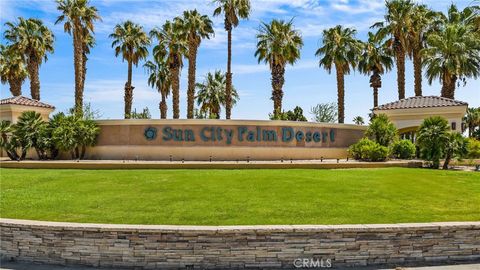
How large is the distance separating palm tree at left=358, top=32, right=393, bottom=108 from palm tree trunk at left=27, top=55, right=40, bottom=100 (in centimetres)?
3578

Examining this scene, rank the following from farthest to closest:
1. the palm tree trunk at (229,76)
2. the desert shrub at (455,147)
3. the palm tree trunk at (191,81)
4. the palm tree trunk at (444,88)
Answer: the palm tree trunk at (229,76), the palm tree trunk at (191,81), the palm tree trunk at (444,88), the desert shrub at (455,147)

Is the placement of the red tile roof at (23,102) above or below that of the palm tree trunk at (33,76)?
below

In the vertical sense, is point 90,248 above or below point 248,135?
below

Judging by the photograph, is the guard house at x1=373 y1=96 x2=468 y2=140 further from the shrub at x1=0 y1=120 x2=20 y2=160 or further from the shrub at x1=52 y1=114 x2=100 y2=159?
the shrub at x1=0 y1=120 x2=20 y2=160

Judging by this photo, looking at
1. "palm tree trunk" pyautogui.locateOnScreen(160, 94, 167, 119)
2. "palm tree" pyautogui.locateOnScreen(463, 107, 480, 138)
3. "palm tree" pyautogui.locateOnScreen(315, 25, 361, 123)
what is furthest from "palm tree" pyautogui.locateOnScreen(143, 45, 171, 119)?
"palm tree" pyautogui.locateOnScreen(463, 107, 480, 138)

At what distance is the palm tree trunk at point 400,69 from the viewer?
43.9m

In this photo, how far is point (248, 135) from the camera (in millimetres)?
26062

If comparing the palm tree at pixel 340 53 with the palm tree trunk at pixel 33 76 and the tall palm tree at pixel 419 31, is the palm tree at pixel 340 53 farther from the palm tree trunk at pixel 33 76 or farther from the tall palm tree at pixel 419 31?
the palm tree trunk at pixel 33 76

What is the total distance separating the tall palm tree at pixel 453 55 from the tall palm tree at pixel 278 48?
499 inches

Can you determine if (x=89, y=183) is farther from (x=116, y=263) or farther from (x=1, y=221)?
(x=116, y=263)

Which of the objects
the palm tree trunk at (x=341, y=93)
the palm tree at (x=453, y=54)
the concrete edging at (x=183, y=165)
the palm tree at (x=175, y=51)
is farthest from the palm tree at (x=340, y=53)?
the concrete edging at (x=183, y=165)

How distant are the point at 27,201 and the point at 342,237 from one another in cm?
931

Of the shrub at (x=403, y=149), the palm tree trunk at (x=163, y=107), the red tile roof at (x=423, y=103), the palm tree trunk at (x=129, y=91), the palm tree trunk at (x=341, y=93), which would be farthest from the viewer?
the palm tree trunk at (x=163, y=107)

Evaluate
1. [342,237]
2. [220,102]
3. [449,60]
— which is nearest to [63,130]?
[342,237]
